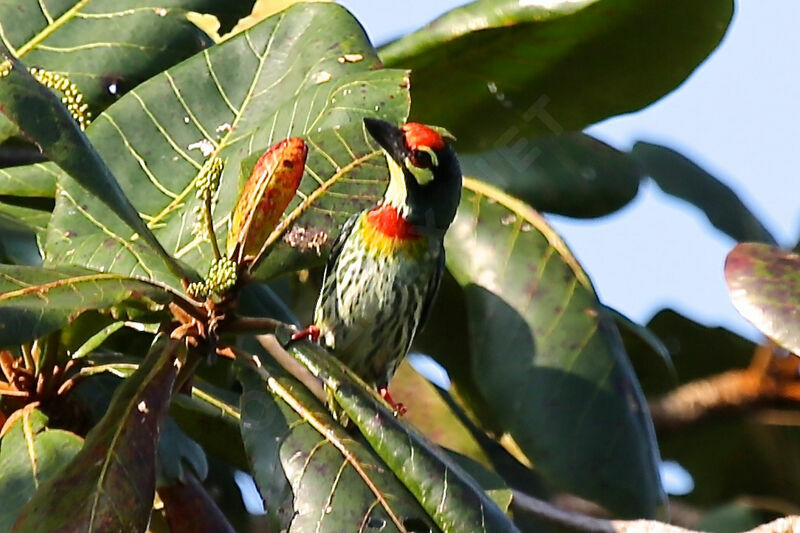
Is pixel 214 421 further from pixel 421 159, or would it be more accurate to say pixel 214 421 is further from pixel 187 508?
pixel 421 159

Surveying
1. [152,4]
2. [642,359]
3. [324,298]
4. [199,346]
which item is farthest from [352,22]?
[642,359]

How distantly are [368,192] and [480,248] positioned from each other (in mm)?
801

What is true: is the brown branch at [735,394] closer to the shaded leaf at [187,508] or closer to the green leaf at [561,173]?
the green leaf at [561,173]

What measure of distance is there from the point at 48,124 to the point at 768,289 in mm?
1187

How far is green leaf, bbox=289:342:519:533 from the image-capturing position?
5.73 feet

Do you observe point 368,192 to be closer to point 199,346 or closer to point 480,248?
point 199,346

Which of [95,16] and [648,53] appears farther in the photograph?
[648,53]

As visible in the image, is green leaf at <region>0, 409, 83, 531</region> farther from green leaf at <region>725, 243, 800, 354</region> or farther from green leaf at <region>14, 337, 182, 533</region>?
green leaf at <region>725, 243, 800, 354</region>

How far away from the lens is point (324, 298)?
2.87 meters

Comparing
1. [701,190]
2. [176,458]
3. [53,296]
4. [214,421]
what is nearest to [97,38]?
[214,421]

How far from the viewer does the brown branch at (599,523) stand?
2.05 m

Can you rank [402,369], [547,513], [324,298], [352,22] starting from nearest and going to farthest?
[547,513], [352,22], [324,298], [402,369]

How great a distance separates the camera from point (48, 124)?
5.97 ft

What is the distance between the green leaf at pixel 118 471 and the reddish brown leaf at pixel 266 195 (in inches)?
7.3
